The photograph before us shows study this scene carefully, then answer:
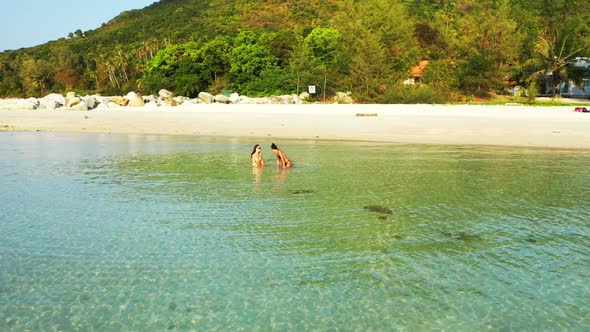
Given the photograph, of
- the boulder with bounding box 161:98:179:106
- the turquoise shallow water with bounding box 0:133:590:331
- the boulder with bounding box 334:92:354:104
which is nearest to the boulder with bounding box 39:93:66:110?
the boulder with bounding box 161:98:179:106

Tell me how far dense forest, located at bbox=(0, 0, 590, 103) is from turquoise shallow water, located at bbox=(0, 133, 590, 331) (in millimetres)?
26715

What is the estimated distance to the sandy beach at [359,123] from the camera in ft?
67.7

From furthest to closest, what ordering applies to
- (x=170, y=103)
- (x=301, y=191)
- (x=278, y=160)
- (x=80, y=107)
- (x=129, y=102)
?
(x=129, y=102) → (x=170, y=103) → (x=80, y=107) → (x=278, y=160) → (x=301, y=191)

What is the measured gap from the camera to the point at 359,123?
26.0 m

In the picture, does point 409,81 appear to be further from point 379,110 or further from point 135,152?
point 135,152

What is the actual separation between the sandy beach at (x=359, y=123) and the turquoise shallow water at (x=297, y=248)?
7.35 metres

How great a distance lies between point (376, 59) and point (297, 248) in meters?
37.2

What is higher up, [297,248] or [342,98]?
[342,98]

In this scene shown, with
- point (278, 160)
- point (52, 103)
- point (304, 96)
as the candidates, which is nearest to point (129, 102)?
point (52, 103)

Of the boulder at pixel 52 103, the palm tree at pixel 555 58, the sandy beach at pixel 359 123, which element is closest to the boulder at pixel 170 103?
the sandy beach at pixel 359 123

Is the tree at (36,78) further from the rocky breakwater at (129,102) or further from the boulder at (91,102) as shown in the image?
the boulder at (91,102)

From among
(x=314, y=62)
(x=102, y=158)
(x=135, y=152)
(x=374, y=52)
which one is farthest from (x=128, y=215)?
(x=314, y=62)

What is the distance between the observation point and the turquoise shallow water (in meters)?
4.93

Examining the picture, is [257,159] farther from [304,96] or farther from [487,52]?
[487,52]
